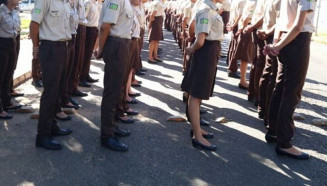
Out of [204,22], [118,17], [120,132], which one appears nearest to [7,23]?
[118,17]

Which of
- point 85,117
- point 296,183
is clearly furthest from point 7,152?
point 296,183

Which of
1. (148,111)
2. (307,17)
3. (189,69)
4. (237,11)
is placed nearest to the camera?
(307,17)

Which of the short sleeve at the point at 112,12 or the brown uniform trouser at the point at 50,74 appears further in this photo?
the brown uniform trouser at the point at 50,74

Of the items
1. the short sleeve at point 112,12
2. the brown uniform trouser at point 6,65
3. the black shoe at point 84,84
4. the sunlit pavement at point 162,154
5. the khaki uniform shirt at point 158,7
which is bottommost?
the sunlit pavement at point 162,154

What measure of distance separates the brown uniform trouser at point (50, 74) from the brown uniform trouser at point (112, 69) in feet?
1.59

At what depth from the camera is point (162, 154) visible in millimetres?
4242

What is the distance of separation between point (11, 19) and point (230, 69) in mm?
5042

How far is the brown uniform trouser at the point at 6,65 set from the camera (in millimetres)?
5348

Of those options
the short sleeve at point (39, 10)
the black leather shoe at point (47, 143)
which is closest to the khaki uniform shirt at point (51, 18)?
the short sleeve at point (39, 10)

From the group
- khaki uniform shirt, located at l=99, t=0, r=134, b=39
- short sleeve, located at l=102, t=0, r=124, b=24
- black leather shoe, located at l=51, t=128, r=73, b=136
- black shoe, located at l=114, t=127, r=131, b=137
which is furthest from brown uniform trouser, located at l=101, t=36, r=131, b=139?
black leather shoe, located at l=51, t=128, r=73, b=136

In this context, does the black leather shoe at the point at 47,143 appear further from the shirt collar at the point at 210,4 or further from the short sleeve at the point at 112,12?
the shirt collar at the point at 210,4

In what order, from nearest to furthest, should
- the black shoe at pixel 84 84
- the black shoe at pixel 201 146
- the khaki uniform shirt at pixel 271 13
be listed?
the black shoe at pixel 201 146 < the khaki uniform shirt at pixel 271 13 < the black shoe at pixel 84 84

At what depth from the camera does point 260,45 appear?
5980 millimetres

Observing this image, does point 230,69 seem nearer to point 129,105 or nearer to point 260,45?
point 260,45
